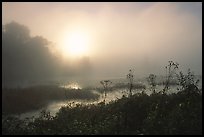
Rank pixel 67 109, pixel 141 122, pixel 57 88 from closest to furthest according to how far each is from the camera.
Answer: pixel 141 122
pixel 67 109
pixel 57 88

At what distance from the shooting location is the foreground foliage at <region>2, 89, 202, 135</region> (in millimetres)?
17547

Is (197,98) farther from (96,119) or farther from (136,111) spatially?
(96,119)

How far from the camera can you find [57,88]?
83.6 m

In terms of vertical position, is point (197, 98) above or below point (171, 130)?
above

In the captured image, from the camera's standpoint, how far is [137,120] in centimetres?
2097

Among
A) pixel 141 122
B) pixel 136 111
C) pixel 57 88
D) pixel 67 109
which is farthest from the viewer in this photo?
pixel 57 88

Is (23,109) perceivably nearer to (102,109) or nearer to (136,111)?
(102,109)

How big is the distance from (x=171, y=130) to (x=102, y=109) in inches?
397

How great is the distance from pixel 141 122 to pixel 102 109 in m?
6.10

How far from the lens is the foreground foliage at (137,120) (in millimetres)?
17547

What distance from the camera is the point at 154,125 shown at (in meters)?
18.0

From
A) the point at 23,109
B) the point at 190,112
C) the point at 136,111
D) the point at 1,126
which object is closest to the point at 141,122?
the point at 136,111

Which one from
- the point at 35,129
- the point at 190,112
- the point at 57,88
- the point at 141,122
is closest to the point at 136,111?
the point at 141,122

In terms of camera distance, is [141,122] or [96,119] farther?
[96,119]
